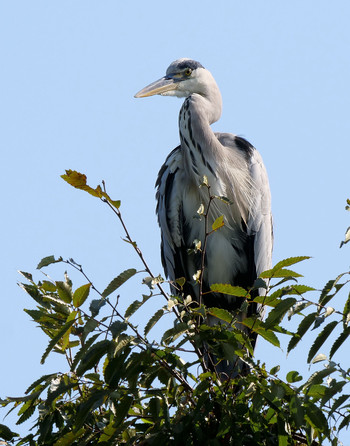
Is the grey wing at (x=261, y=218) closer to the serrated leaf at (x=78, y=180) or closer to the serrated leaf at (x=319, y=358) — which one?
the serrated leaf at (x=319, y=358)

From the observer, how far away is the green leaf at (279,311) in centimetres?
219

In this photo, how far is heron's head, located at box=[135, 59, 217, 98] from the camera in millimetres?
4906

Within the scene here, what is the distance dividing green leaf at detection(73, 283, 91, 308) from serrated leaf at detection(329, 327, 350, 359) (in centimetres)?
71

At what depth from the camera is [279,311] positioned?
2217 millimetres

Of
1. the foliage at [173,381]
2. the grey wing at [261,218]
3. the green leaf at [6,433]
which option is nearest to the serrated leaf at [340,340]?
the foliage at [173,381]

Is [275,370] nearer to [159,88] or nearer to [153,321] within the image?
[153,321]

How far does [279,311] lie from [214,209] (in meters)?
2.39

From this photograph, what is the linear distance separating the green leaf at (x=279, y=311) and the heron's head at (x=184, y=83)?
284cm

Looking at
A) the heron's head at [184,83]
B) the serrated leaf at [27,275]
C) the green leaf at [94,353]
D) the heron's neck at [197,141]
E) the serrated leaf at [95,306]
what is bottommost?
the green leaf at [94,353]

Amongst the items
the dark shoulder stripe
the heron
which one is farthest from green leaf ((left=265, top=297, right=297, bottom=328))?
the dark shoulder stripe

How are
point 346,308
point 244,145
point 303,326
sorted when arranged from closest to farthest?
point 346,308, point 303,326, point 244,145

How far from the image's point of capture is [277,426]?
2.44 metres

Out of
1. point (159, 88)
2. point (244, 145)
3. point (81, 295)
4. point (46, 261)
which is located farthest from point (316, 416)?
point (159, 88)

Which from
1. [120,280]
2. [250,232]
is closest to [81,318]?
[120,280]
